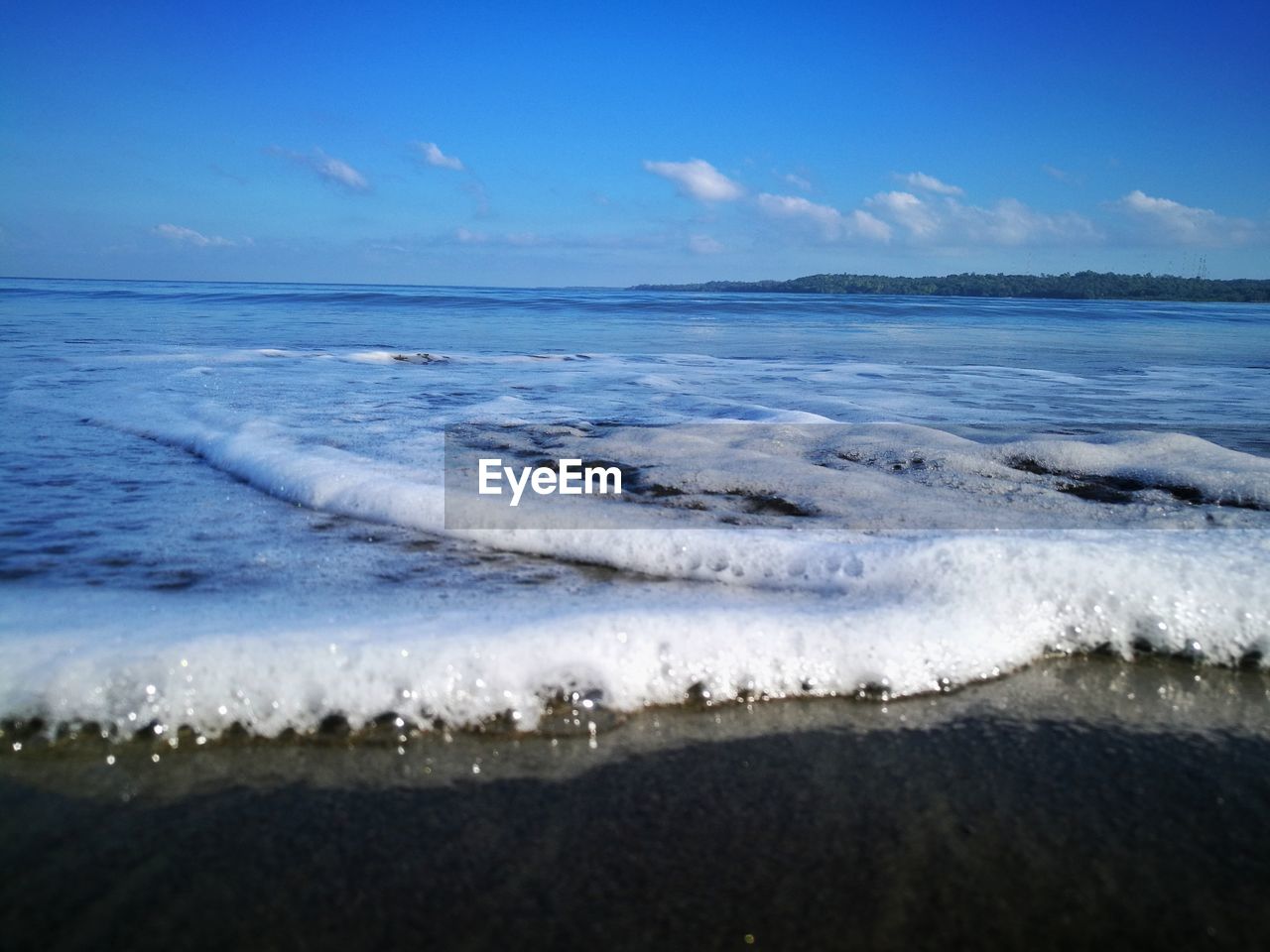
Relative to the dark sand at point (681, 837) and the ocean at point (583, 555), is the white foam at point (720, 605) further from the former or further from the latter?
the dark sand at point (681, 837)

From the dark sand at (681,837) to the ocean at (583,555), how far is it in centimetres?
15

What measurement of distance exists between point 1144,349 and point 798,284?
59.0 metres

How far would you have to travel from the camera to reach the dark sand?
4.00ft

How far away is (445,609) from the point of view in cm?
225

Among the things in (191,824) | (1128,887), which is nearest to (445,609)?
(191,824)

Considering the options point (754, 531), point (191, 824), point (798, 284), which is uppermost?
point (798, 284)

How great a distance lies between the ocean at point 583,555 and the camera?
1.89 meters

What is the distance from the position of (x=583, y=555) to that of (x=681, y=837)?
146 centimetres

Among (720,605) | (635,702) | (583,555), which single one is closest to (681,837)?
(635,702)

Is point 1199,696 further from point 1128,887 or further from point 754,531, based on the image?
point 754,531

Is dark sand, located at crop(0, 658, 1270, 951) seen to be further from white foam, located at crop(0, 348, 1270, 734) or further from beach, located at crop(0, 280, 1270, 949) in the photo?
white foam, located at crop(0, 348, 1270, 734)

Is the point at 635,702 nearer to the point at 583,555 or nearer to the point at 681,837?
the point at 681,837

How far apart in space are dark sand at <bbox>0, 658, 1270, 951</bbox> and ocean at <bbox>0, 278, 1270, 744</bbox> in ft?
0.49

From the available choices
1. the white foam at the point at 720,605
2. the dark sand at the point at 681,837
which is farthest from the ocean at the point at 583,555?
the dark sand at the point at 681,837
